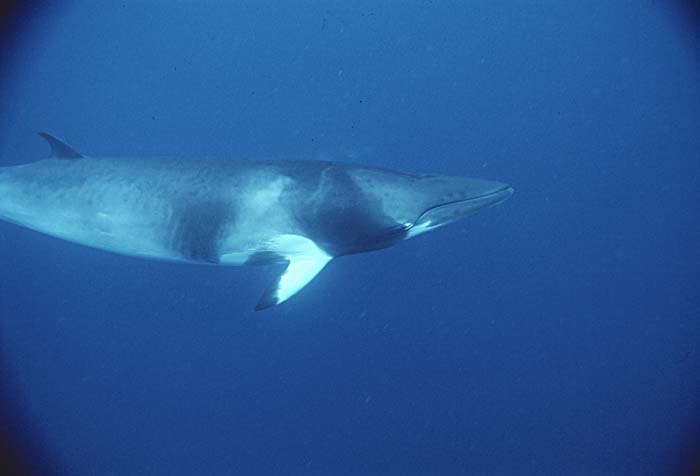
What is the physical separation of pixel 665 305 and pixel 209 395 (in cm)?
1212

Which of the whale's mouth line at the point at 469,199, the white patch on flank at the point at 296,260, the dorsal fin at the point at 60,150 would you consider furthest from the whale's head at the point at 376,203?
Answer: the dorsal fin at the point at 60,150

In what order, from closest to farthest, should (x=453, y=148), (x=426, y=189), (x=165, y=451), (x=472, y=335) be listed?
1. (x=426, y=189)
2. (x=165, y=451)
3. (x=472, y=335)
4. (x=453, y=148)

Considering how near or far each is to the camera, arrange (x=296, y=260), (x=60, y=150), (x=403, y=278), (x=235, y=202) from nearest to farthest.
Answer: (x=235, y=202), (x=296, y=260), (x=60, y=150), (x=403, y=278)

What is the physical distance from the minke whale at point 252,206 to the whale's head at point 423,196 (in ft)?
0.04

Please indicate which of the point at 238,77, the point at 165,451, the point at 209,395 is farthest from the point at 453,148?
the point at 165,451

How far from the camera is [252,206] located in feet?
17.5

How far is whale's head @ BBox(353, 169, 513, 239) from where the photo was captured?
17.1 feet

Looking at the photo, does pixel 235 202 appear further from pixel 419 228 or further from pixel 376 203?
pixel 419 228

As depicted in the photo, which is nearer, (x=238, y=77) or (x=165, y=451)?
(x=165, y=451)

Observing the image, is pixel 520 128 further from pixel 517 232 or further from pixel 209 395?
pixel 209 395

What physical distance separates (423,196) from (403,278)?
518cm

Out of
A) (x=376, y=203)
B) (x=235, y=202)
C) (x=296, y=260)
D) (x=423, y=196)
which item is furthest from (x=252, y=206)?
(x=423, y=196)

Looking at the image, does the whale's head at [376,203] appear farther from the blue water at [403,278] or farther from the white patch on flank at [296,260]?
the blue water at [403,278]

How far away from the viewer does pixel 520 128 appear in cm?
1227
